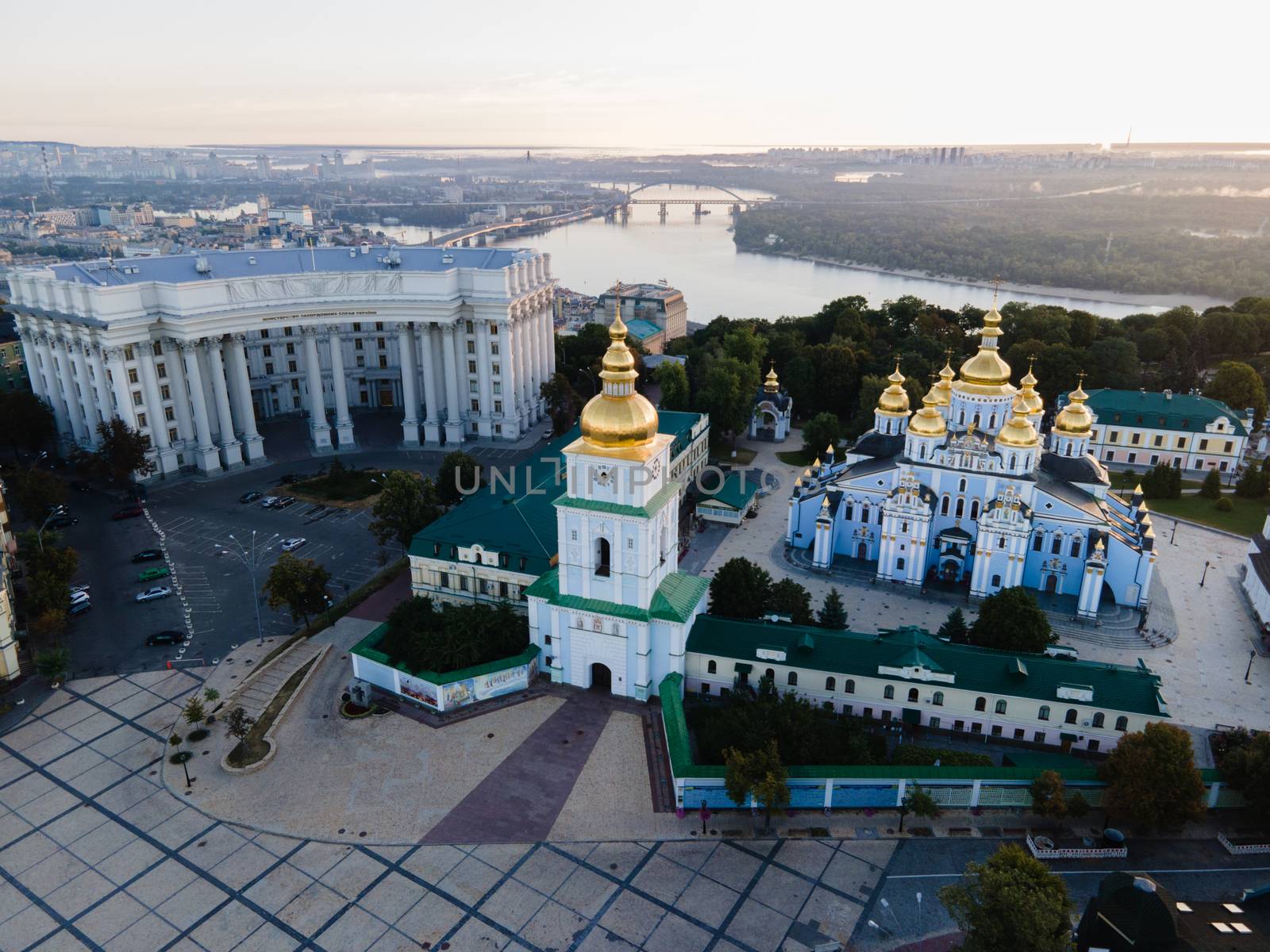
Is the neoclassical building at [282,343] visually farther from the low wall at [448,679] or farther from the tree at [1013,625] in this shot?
the tree at [1013,625]

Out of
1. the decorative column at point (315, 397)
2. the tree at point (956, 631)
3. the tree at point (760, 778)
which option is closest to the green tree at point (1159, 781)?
the tree at point (956, 631)

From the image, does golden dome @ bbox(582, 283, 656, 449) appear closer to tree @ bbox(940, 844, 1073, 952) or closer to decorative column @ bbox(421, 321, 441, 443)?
tree @ bbox(940, 844, 1073, 952)

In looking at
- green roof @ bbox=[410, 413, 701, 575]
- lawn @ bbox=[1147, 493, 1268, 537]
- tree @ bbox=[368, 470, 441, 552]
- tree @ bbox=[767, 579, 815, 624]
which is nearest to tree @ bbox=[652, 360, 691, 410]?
green roof @ bbox=[410, 413, 701, 575]

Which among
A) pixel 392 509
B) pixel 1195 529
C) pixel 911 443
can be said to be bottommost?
pixel 1195 529

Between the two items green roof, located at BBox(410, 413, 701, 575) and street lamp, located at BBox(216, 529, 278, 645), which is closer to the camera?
green roof, located at BBox(410, 413, 701, 575)

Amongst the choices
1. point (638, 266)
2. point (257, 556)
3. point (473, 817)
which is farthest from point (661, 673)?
point (638, 266)

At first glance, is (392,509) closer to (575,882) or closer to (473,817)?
(473,817)

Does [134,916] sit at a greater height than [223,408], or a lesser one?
lesser
